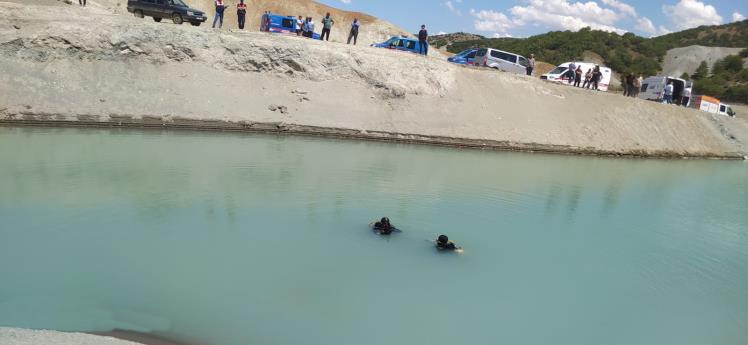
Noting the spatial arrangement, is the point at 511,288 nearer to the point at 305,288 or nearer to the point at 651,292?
the point at 651,292

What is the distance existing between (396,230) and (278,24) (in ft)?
94.1

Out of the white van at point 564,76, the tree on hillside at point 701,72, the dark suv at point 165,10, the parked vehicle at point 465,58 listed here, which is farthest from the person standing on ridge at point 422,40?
the tree on hillside at point 701,72

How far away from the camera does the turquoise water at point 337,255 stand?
7.18 metres

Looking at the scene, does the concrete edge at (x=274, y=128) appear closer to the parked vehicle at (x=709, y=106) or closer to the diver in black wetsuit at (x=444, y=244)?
the parked vehicle at (x=709, y=106)

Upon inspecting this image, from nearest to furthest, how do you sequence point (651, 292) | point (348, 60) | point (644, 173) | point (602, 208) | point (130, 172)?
point (651, 292) → point (130, 172) → point (602, 208) → point (644, 173) → point (348, 60)

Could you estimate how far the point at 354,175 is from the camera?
17.0m

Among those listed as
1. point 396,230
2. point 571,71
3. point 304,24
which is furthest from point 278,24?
point 396,230

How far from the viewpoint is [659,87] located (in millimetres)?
42906

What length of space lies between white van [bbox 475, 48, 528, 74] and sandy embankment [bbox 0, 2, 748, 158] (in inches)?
116

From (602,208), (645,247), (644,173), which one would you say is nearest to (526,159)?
(644,173)

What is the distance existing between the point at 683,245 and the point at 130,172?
1509 cm

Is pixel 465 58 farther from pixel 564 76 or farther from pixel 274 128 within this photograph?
pixel 274 128

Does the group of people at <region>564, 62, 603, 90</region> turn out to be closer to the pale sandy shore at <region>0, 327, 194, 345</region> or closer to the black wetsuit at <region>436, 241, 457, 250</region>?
the black wetsuit at <region>436, 241, 457, 250</region>

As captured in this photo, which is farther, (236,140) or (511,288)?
(236,140)
